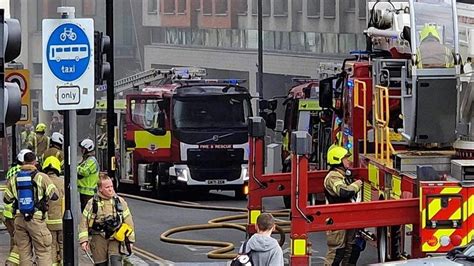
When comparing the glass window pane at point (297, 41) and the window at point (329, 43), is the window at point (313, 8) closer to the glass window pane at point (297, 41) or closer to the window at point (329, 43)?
the window at point (329, 43)

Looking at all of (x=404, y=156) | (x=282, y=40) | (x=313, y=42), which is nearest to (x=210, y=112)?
(x=404, y=156)

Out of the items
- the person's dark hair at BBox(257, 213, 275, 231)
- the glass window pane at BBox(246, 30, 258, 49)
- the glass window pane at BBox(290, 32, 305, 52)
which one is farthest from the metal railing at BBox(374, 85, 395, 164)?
the glass window pane at BBox(246, 30, 258, 49)

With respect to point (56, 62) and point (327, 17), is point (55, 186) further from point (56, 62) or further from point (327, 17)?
point (327, 17)

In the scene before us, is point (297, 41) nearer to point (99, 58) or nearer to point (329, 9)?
point (329, 9)

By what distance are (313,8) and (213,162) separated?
21.7 metres

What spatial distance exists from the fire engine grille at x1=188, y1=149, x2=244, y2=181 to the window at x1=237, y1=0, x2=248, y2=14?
990 inches

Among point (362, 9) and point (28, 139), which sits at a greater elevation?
point (362, 9)

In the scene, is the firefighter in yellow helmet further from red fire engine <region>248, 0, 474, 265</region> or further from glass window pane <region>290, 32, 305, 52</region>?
glass window pane <region>290, 32, 305, 52</region>

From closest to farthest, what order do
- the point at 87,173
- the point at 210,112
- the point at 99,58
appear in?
the point at 99,58, the point at 87,173, the point at 210,112

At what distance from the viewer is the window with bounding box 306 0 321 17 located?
44537 millimetres

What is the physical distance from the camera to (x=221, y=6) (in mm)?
50562

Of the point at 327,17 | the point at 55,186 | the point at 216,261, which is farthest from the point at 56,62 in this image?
the point at 327,17

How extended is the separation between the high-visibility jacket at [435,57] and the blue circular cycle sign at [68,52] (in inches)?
142

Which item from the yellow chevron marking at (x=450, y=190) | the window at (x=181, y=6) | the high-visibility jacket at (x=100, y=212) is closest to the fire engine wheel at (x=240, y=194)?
the high-visibility jacket at (x=100, y=212)
